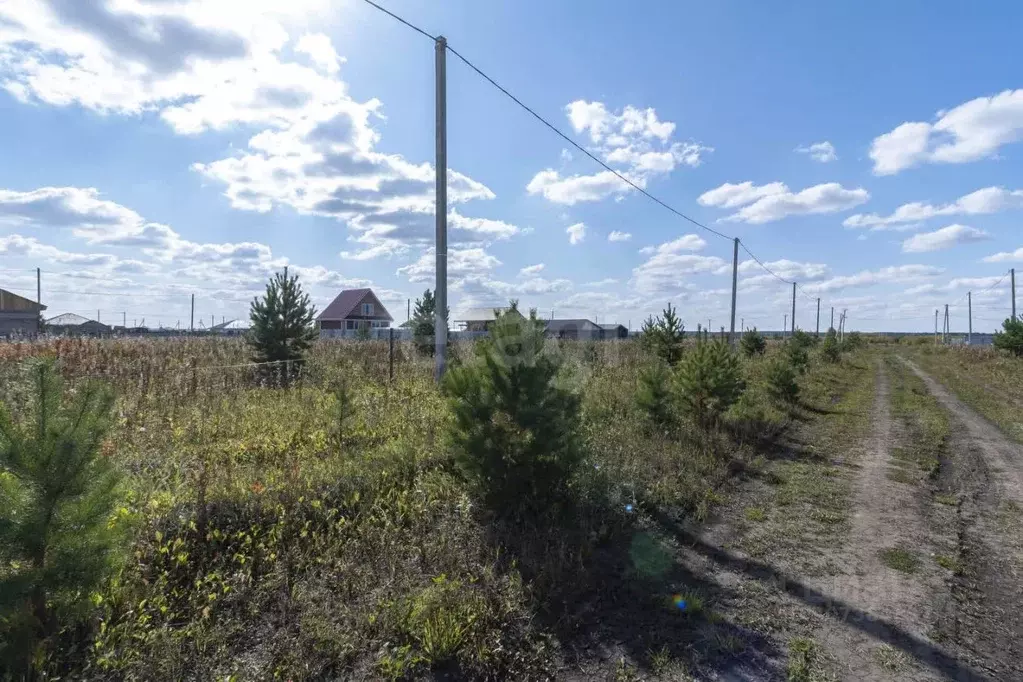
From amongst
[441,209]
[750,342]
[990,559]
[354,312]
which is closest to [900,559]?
[990,559]

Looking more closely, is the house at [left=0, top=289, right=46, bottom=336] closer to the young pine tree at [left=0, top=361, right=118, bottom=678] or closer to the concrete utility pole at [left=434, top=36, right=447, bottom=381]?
the concrete utility pole at [left=434, top=36, right=447, bottom=381]

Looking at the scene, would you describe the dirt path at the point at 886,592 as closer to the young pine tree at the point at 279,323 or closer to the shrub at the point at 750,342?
the young pine tree at the point at 279,323

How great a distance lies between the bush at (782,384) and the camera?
1352 centimetres

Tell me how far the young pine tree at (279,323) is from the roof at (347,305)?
128 ft

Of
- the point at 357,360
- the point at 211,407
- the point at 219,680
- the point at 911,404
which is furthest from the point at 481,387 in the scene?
the point at 911,404

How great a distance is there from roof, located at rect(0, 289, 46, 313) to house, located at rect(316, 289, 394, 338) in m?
19.8

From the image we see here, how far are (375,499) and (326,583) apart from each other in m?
1.21

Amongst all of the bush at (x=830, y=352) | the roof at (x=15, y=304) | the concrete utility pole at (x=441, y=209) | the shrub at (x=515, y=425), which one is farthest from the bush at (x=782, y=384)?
the roof at (x=15, y=304)

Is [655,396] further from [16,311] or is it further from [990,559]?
[16,311]

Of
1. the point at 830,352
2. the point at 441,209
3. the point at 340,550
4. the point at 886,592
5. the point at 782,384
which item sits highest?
the point at 441,209

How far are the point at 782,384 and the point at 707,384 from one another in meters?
4.98

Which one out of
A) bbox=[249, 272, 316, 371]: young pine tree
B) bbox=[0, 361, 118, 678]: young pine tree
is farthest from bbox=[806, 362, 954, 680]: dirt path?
bbox=[249, 272, 316, 371]: young pine tree

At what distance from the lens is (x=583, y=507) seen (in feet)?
17.1

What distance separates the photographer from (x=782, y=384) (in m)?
13.5
